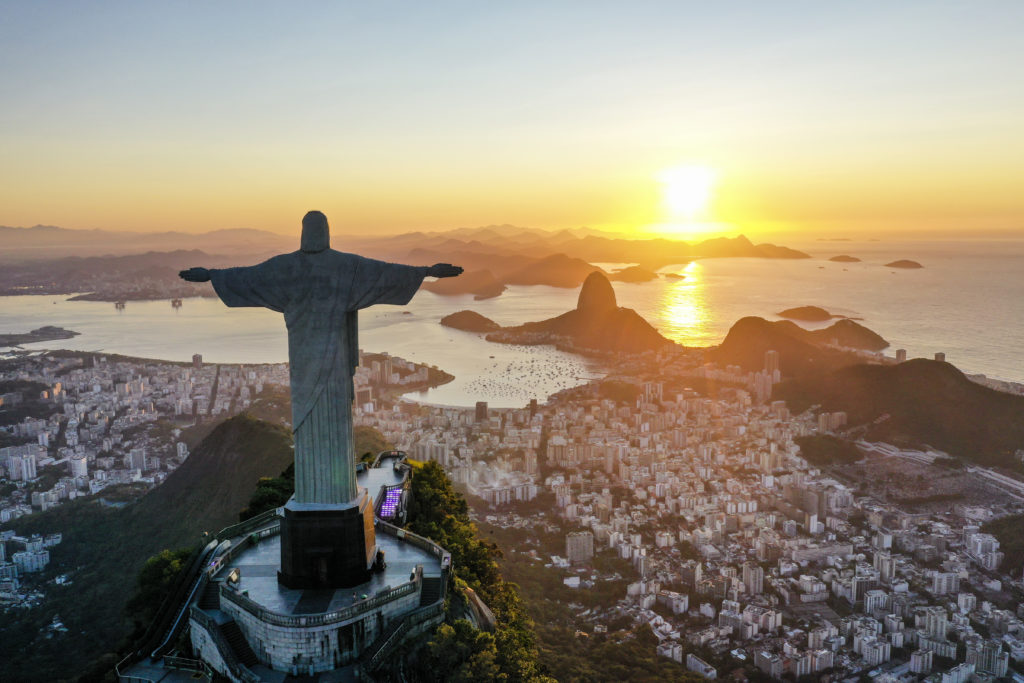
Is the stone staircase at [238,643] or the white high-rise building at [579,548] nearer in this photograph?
the stone staircase at [238,643]

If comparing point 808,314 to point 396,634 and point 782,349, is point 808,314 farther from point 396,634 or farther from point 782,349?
point 396,634

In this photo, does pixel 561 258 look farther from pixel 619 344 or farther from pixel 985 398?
pixel 985 398

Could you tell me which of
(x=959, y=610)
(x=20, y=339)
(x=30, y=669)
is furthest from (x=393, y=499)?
(x=20, y=339)

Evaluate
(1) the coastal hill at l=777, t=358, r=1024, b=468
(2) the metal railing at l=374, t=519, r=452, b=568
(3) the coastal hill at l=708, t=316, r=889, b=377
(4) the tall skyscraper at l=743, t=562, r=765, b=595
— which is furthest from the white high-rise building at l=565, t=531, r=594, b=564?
(3) the coastal hill at l=708, t=316, r=889, b=377

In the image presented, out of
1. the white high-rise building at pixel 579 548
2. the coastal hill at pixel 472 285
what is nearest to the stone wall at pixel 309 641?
the white high-rise building at pixel 579 548

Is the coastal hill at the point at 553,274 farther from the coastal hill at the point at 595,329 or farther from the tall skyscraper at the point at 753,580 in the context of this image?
the tall skyscraper at the point at 753,580

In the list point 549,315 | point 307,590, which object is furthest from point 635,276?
point 307,590

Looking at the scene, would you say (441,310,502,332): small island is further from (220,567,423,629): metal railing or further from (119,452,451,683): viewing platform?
(220,567,423,629): metal railing
